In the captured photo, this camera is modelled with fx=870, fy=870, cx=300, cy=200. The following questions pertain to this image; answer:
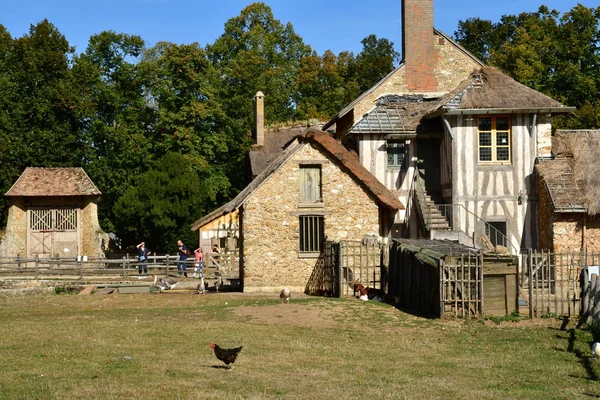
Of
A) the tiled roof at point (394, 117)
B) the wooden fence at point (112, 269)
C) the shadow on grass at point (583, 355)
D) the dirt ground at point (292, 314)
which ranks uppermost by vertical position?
the tiled roof at point (394, 117)

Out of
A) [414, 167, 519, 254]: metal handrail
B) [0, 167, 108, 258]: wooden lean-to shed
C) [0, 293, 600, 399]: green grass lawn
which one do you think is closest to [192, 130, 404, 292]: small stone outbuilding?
[414, 167, 519, 254]: metal handrail

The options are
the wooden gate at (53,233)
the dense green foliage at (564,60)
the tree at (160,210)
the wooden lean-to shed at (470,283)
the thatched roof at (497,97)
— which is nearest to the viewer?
the wooden lean-to shed at (470,283)

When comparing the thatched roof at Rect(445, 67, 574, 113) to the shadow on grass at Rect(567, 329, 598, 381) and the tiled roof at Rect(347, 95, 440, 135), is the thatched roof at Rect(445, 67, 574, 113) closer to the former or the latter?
the tiled roof at Rect(347, 95, 440, 135)

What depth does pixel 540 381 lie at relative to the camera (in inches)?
564

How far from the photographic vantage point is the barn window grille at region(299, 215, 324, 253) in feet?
101

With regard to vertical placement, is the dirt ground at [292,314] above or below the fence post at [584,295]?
below

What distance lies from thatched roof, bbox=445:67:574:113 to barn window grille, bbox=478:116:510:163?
64 cm

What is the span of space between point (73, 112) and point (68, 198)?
7.75 meters

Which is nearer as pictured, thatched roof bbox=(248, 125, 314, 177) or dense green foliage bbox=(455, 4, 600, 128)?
thatched roof bbox=(248, 125, 314, 177)

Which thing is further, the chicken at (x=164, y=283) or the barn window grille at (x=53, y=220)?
the barn window grille at (x=53, y=220)

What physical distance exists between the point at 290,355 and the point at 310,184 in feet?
48.0

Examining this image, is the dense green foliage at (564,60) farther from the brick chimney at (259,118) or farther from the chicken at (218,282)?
the chicken at (218,282)

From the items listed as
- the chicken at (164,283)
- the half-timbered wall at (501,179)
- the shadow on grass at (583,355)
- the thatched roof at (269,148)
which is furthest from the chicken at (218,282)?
the shadow on grass at (583,355)

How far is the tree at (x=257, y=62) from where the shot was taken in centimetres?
5894
